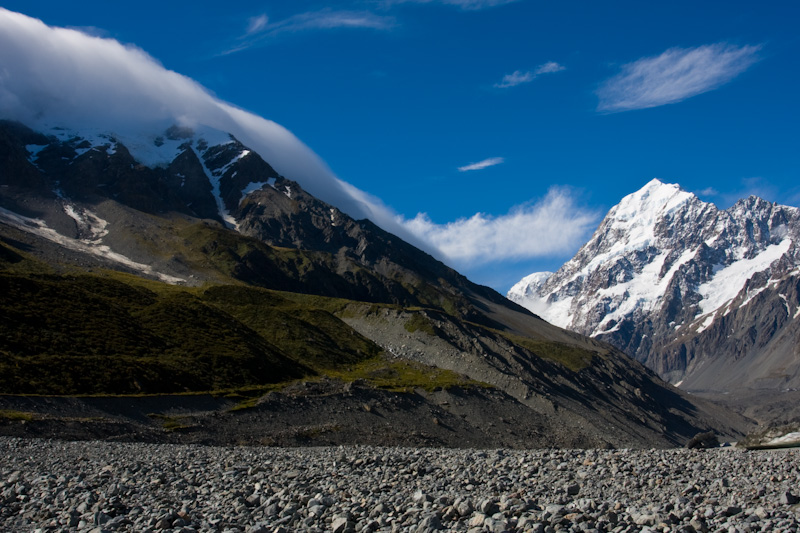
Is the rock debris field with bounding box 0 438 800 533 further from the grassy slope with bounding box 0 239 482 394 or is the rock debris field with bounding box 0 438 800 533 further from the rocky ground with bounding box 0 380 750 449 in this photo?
the grassy slope with bounding box 0 239 482 394

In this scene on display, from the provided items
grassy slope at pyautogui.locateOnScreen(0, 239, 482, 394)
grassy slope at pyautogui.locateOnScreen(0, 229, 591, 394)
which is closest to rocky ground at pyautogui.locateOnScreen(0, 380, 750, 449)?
grassy slope at pyautogui.locateOnScreen(0, 229, 591, 394)

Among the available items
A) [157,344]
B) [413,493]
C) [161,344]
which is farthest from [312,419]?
[413,493]

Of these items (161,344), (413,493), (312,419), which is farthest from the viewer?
(161,344)

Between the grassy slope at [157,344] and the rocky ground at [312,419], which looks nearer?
the rocky ground at [312,419]

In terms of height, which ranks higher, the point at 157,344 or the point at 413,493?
the point at 413,493

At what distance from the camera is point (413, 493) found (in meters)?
26.4

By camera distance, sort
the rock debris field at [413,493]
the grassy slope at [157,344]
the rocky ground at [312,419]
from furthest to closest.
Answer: the grassy slope at [157,344] < the rocky ground at [312,419] < the rock debris field at [413,493]

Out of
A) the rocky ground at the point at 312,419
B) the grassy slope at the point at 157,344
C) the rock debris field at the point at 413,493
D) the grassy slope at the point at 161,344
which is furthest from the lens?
the grassy slope at the point at 161,344

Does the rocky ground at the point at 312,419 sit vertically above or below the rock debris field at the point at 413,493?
below

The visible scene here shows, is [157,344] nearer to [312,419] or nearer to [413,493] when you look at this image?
[312,419]

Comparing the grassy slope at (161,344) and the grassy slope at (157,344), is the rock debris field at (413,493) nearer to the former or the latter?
the grassy slope at (161,344)

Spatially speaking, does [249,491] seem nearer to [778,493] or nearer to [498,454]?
[498,454]

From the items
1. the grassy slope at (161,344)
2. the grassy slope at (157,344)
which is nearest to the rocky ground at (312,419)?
the grassy slope at (161,344)

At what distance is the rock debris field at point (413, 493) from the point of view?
20266mm
